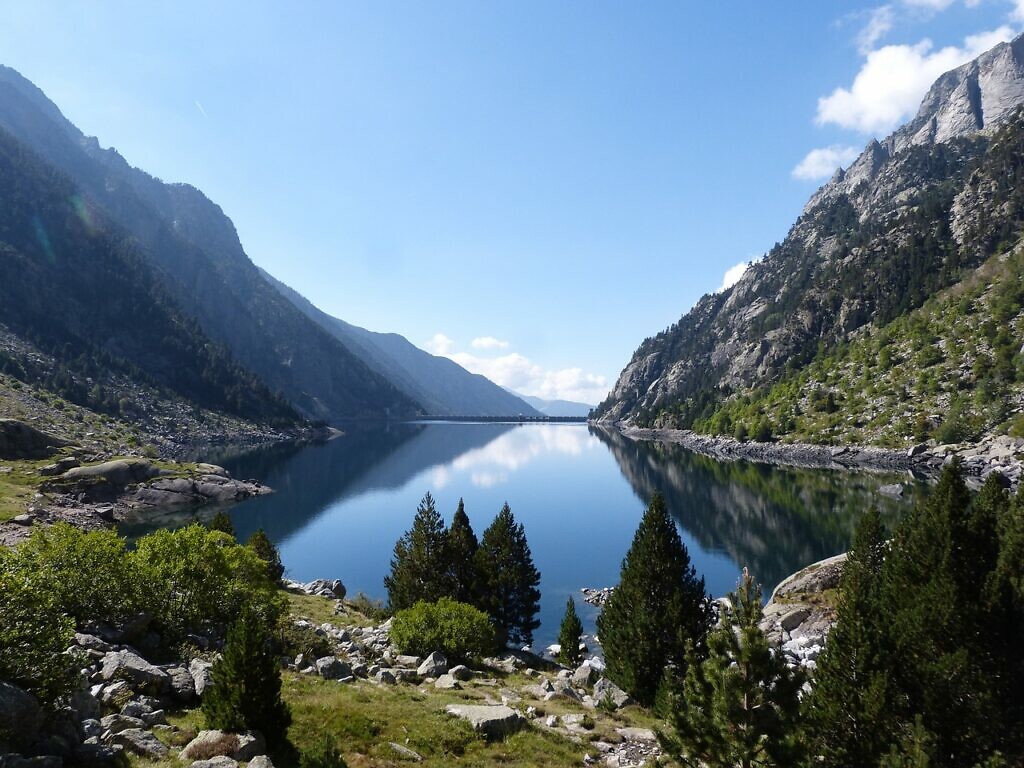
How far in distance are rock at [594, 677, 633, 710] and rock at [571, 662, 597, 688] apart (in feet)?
5.00

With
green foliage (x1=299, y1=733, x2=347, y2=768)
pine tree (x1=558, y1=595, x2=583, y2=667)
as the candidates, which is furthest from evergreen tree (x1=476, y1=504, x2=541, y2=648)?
green foliage (x1=299, y1=733, x2=347, y2=768)

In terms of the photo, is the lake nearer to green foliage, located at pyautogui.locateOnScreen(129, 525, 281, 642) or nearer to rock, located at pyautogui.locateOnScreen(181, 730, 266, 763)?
green foliage, located at pyautogui.locateOnScreen(129, 525, 281, 642)

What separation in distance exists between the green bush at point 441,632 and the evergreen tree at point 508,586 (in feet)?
33.2

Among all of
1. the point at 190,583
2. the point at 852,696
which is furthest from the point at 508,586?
the point at 852,696

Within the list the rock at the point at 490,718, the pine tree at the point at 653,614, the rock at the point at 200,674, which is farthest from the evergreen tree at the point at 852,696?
the rock at the point at 200,674

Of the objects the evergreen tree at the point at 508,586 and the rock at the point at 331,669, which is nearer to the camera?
the rock at the point at 331,669

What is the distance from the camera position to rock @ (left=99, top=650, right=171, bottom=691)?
1755 cm

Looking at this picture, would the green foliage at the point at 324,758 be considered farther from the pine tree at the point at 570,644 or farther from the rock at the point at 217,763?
the pine tree at the point at 570,644

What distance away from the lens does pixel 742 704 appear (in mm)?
14602

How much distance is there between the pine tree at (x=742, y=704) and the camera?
46.7 feet

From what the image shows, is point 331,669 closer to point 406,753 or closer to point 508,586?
point 406,753

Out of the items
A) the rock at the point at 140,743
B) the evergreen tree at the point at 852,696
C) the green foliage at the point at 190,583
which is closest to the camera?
the rock at the point at 140,743

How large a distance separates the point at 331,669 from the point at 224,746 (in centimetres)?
1076

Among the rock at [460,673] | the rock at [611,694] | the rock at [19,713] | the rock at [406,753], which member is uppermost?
the rock at [19,713]
